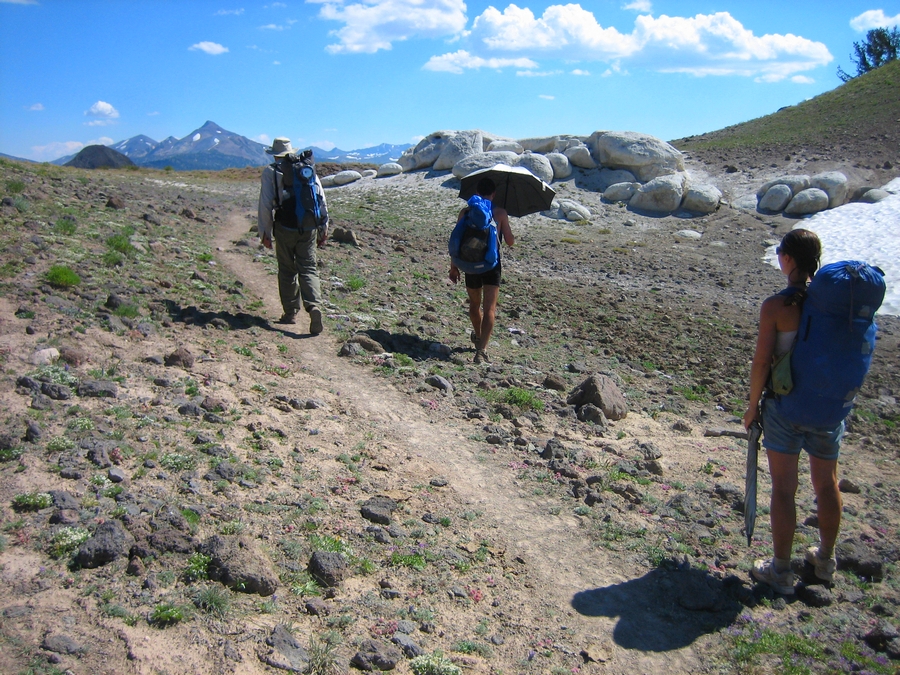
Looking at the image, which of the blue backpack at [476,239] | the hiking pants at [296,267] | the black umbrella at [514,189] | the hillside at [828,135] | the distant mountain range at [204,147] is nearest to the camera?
the blue backpack at [476,239]

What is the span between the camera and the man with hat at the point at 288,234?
26.1 ft

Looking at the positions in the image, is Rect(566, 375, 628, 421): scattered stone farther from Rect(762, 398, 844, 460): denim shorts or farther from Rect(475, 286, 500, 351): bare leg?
Rect(762, 398, 844, 460): denim shorts

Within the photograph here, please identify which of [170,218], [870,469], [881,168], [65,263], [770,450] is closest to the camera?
[770,450]

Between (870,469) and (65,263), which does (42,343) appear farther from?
(870,469)

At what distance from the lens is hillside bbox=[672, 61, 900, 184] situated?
2962cm

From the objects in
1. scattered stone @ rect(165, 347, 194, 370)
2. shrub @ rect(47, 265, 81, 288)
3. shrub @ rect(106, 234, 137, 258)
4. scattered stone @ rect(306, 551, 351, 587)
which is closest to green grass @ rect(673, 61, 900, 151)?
shrub @ rect(106, 234, 137, 258)

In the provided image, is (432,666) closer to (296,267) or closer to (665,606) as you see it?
(665,606)

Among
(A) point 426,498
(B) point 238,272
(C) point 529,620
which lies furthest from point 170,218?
(C) point 529,620

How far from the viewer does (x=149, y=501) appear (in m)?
4.06

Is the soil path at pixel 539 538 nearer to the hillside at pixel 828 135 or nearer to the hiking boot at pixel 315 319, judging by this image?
the hiking boot at pixel 315 319

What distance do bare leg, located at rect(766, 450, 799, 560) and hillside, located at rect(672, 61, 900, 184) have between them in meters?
28.3

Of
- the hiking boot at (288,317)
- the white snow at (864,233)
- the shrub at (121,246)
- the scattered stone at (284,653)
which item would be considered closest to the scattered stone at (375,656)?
the scattered stone at (284,653)

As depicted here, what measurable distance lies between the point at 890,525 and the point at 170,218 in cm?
1336

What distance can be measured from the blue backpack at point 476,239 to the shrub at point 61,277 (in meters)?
4.14
